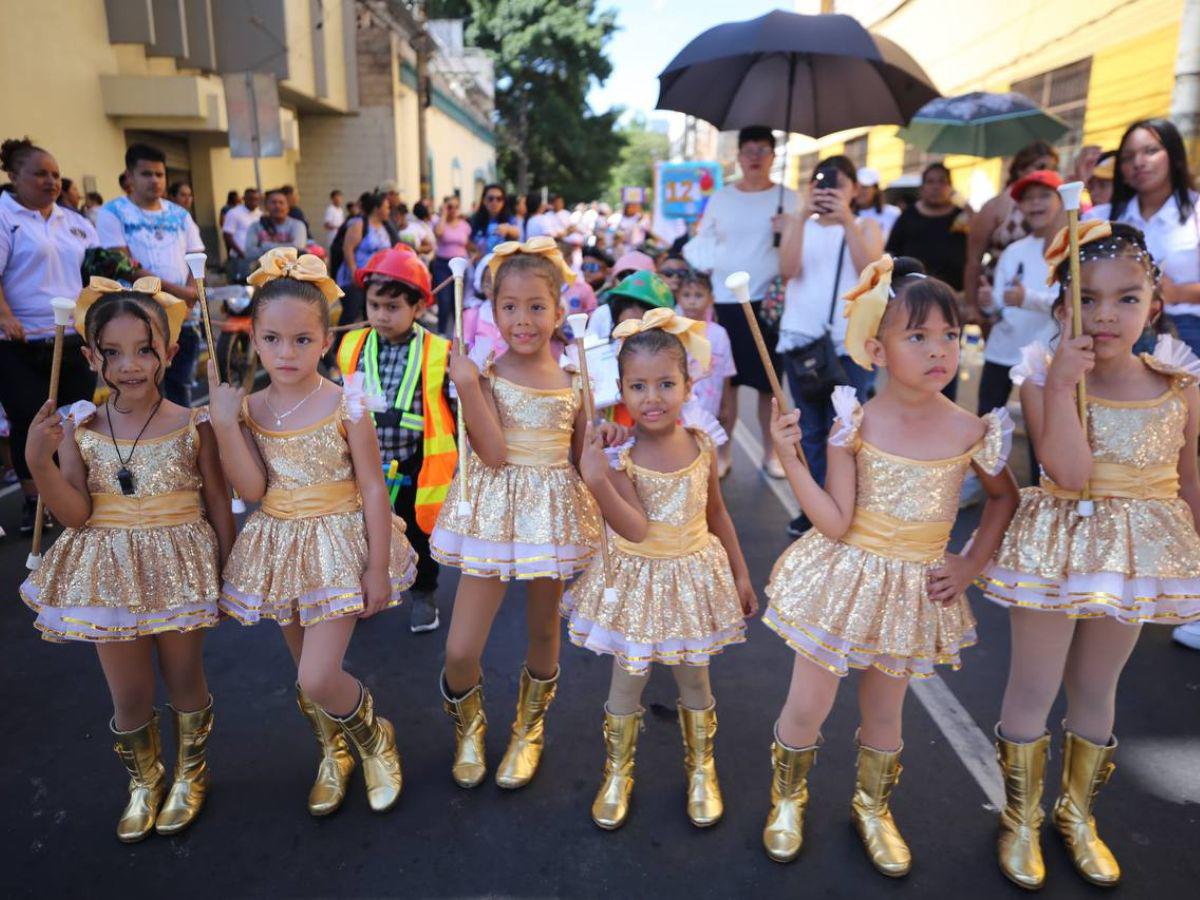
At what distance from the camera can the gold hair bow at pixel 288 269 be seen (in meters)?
2.36

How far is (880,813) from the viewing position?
2.39 m

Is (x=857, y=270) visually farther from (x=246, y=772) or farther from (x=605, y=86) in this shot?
(x=605, y=86)

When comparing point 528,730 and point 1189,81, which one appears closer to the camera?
point 528,730

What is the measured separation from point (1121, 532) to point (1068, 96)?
1247 cm

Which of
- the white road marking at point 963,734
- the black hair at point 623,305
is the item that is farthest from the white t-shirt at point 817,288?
the white road marking at point 963,734

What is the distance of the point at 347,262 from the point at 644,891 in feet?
25.3

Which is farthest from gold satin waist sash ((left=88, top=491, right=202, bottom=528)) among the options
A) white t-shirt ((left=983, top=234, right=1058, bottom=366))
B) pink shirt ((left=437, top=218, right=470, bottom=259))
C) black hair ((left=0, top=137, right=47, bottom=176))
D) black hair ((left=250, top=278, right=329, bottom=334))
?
pink shirt ((left=437, top=218, right=470, bottom=259))

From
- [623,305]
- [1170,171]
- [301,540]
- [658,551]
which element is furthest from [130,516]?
[1170,171]

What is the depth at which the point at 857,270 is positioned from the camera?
173 inches

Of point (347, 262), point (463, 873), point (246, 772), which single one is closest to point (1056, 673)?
point (463, 873)

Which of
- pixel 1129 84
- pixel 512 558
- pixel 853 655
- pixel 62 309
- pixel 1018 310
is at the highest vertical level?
pixel 1129 84

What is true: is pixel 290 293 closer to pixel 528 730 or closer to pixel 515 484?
A: pixel 515 484

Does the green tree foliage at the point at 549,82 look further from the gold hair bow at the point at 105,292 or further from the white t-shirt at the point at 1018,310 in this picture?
the gold hair bow at the point at 105,292

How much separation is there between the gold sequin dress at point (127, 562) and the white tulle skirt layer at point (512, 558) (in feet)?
2.33
